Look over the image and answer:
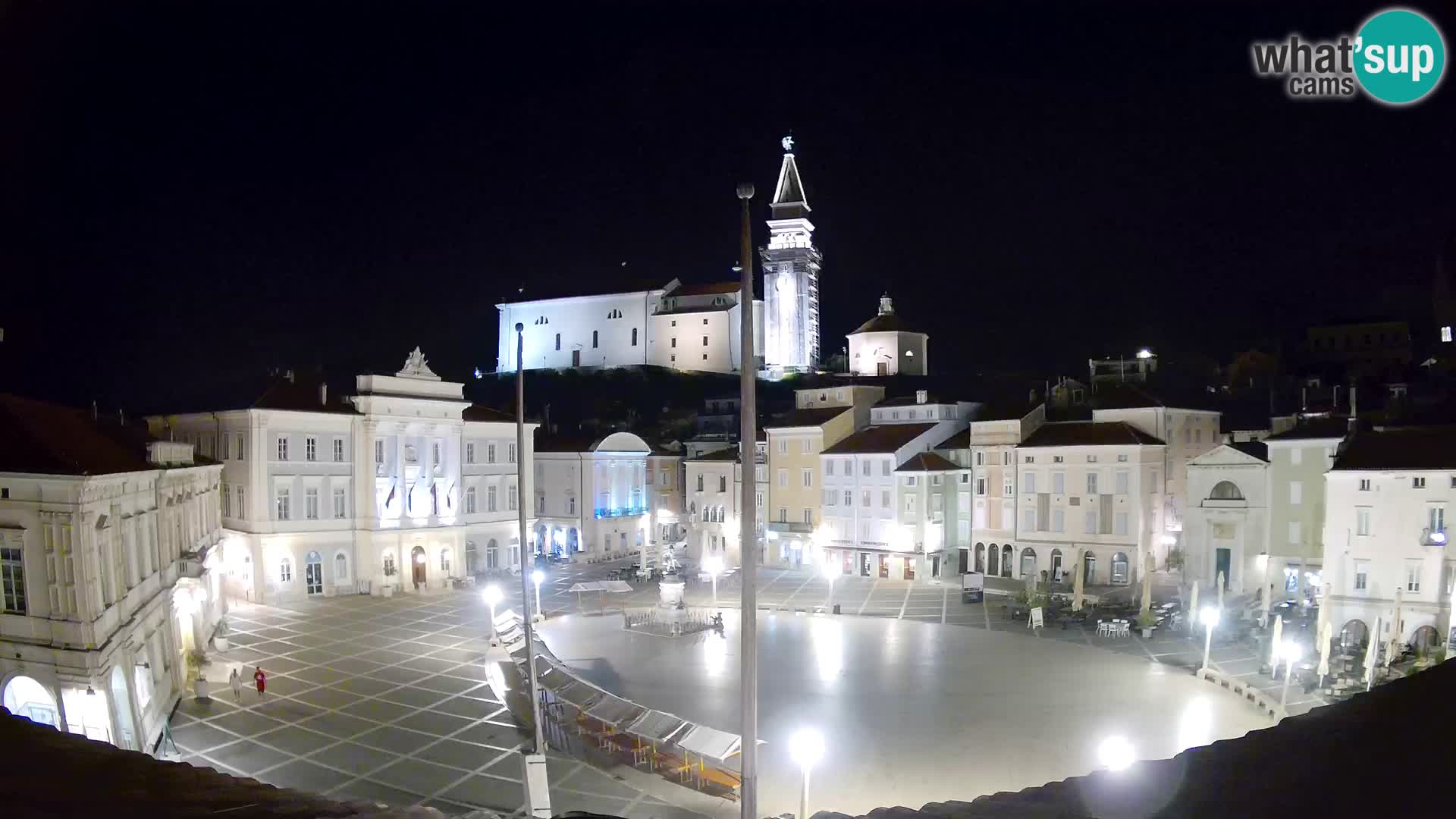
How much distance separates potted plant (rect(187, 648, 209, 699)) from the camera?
24453 millimetres

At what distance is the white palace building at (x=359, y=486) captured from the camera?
39688 mm

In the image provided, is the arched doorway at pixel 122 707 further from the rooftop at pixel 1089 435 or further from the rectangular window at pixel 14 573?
the rooftop at pixel 1089 435

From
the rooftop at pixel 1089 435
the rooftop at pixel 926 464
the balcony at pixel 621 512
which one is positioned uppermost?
the rooftop at pixel 1089 435

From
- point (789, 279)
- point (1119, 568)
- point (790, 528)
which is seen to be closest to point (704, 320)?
point (789, 279)

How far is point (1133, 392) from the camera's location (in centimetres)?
4644

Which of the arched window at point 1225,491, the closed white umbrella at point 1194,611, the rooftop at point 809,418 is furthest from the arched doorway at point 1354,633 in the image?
the rooftop at point 809,418

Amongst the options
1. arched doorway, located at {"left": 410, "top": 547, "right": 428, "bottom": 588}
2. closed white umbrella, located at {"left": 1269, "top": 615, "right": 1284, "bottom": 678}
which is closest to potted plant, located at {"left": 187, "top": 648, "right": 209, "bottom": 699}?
arched doorway, located at {"left": 410, "top": 547, "right": 428, "bottom": 588}

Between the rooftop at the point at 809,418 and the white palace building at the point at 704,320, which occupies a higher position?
the white palace building at the point at 704,320

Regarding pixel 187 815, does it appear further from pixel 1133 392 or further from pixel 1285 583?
pixel 1133 392

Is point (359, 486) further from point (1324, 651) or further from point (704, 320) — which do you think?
point (704, 320)

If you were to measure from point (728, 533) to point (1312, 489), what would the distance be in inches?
1217

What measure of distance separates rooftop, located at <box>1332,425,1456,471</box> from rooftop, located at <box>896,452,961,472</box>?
62.4ft

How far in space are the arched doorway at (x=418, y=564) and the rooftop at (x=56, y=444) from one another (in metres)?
19.6

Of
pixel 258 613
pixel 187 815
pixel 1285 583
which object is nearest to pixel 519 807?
pixel 187 815
